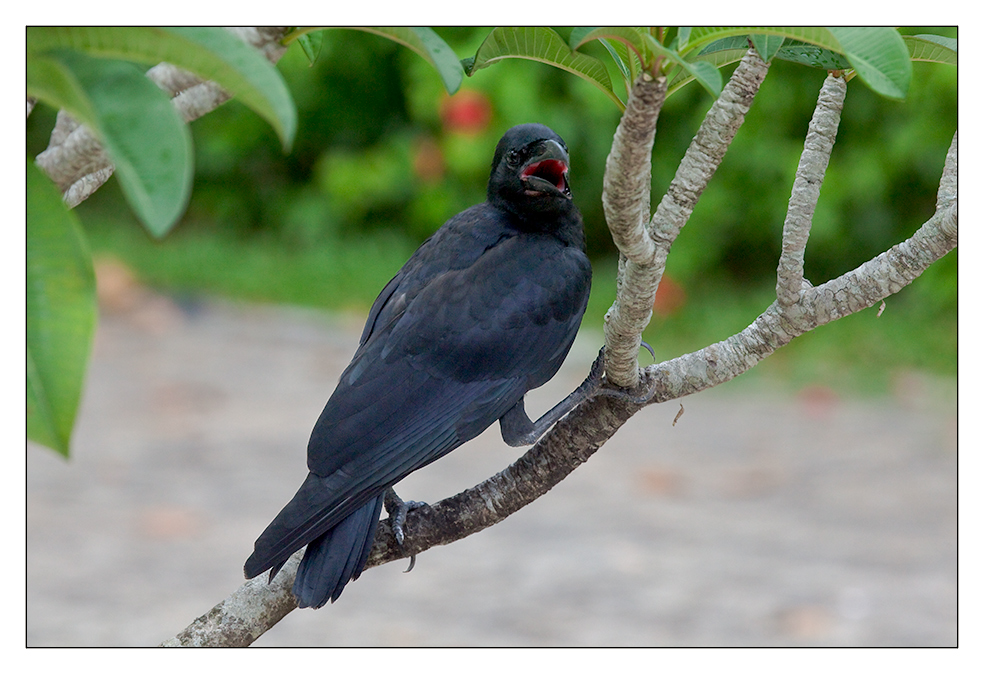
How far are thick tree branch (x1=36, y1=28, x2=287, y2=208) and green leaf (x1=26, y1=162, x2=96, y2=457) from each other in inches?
3.6

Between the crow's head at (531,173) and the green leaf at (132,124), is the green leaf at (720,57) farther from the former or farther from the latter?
the green leaf at (132,124)

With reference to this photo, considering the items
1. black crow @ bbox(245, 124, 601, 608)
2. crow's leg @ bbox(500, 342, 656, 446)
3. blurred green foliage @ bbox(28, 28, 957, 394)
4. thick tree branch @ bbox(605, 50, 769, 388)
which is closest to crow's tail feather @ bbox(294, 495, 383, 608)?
black crow @ bbox(245, 124, 601, 608)

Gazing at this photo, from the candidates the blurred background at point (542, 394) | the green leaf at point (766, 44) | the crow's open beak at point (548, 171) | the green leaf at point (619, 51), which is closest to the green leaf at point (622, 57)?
the green leaf at point (619, 51)

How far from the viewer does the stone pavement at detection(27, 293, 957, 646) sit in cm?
284

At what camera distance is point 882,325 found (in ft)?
14.6

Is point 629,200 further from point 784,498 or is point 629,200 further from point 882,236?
point 882,236

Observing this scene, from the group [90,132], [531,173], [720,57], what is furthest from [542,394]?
[90,132]

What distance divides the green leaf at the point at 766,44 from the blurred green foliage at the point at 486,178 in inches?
104

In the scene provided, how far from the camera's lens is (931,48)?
1.02m

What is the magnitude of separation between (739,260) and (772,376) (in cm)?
56

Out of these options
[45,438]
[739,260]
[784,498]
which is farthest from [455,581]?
[45,438]

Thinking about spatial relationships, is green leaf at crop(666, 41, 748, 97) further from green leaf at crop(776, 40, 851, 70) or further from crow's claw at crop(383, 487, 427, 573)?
crow's claw at crop(383, 487, 427, 573)

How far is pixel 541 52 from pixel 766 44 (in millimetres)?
207

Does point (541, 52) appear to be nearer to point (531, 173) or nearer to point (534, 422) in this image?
point (531, 173)
